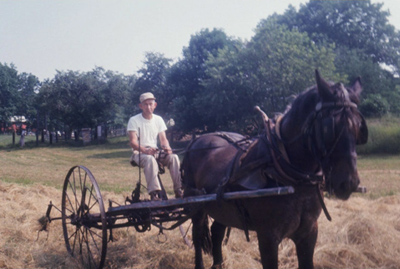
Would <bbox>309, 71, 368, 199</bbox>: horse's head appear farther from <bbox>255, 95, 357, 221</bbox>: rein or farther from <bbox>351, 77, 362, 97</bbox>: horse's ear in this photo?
<bbox>351, 77, 362, 97</bbox>: horse's ear

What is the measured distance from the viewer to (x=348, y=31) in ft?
123

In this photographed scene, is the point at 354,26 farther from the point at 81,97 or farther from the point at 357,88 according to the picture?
the point at 357,88

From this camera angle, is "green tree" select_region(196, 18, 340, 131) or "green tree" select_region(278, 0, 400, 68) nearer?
"green tree" select_region(196, 18, 340, 131)

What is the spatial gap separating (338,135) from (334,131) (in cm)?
4

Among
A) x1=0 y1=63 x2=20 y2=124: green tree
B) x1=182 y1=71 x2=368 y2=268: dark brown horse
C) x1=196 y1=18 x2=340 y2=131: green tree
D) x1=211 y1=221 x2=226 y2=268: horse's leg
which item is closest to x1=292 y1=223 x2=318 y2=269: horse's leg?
x1=182 y1=71 x2=368 y2=268: dark brown horse

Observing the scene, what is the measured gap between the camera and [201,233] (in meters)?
5.31

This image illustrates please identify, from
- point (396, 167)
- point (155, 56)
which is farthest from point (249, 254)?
point (155, 56)

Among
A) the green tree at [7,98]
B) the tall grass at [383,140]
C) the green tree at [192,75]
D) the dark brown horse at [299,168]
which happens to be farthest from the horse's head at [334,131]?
the green tree at [7,98]

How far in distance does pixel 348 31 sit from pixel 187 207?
120ft

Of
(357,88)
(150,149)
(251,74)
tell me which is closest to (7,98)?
(251,74)

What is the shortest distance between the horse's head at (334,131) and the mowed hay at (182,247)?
2416mm

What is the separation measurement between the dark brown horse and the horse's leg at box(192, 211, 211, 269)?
734 millimetres

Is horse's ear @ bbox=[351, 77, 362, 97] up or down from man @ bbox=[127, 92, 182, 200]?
up

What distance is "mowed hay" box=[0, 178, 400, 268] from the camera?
524cm
